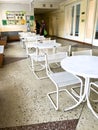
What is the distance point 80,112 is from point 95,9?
20.3 feet

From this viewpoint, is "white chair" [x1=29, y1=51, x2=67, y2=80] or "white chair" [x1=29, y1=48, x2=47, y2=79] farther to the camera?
"white chair" [x1=29, y1=48, x2=47, y2=79]

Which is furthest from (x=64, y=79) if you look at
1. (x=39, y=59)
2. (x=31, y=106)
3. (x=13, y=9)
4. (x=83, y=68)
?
(x=13, y=9)

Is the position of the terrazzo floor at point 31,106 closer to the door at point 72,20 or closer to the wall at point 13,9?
the door at point 72,20

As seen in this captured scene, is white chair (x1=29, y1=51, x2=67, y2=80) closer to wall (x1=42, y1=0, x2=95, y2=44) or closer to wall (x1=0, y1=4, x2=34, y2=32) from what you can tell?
wall (x1=42, y1=0, x2=95, y2=44)

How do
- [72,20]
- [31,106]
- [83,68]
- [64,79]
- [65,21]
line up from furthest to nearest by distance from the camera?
[65,21]
[72,20]
[31,106]
[64,79]
[83,68]

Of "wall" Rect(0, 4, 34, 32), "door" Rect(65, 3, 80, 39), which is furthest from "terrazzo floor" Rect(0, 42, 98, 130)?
"wall" Rect(0, 4, 34, 32)

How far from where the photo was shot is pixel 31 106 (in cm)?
200

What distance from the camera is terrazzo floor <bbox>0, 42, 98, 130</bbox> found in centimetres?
169

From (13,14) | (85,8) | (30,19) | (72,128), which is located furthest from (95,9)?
(72,128)

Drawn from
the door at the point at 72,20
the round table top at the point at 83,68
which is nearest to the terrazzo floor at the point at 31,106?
the round table top at the point at 83,68

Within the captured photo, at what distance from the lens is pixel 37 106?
200 cm

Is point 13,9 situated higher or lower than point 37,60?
higher

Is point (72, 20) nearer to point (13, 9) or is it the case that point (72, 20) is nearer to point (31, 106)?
point (13, 9)

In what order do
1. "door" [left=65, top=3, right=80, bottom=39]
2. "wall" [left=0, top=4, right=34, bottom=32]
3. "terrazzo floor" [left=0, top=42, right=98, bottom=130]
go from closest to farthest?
1. "terrazzo floor" [left=0, top=42, right=98, bottom=130]
2. "door" [left=65, top=3, right=80, bottom=39]
3. "wall" [left=0, top=4, right=34, bottom=32]
